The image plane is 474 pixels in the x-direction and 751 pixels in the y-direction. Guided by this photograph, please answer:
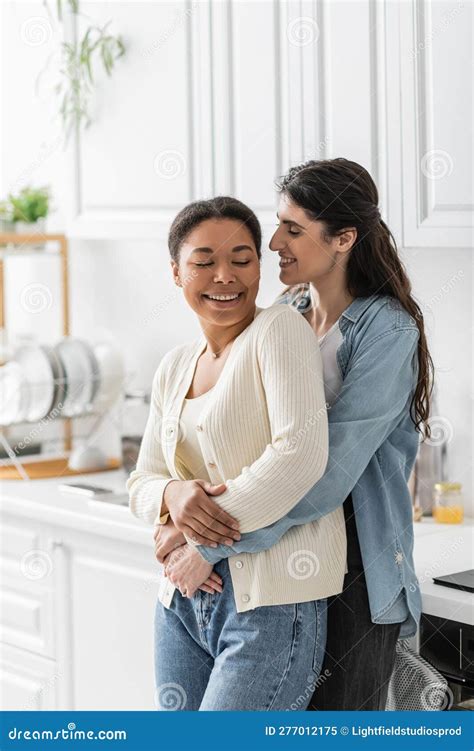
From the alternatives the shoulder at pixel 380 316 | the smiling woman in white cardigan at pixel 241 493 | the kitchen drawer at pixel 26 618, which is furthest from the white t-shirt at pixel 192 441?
the kitchen drawer at pixel 26 618

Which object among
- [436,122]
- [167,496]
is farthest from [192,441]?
[436,122]

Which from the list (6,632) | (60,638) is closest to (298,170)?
(60,638)

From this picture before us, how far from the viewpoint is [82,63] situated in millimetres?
2449

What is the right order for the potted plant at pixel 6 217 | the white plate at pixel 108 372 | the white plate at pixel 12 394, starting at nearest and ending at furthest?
the white plate at pixel 12 394, the white plate at pixel 108 372, the potted plant at pixel 6 217

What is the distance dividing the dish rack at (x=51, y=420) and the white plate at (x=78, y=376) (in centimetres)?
2

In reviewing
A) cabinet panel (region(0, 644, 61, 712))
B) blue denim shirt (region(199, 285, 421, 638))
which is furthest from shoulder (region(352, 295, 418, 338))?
cabinet panel (region(0, 644, 61, 712))

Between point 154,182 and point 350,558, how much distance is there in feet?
3.56

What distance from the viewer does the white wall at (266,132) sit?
177 cm

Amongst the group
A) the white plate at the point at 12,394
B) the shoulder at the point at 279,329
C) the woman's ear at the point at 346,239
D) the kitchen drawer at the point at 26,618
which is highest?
the woman's ear at the point at 346,239

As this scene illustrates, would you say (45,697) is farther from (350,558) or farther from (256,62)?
(256,62)

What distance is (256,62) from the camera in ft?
6.66

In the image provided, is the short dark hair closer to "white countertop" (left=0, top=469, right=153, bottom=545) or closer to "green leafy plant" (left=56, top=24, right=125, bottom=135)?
"white countertop" (left=0, top=469, right=153, bottom=545)

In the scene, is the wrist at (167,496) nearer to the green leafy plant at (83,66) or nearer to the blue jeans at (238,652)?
the blue jeans at (238,652)

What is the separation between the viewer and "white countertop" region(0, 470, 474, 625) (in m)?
1.63
